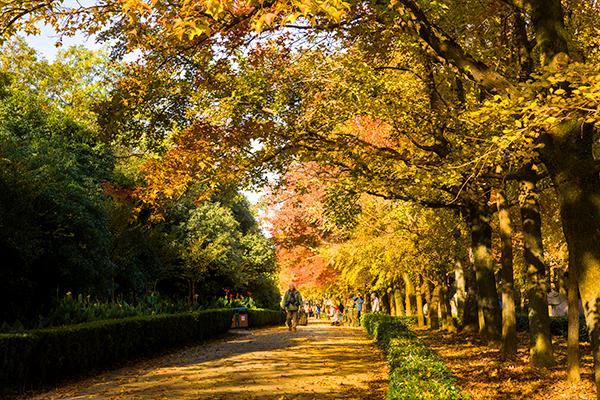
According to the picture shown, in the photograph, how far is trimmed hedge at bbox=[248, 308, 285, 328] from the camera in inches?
1334

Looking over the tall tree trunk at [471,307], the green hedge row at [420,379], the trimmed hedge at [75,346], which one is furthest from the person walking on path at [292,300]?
the green hedge row at [420,379]

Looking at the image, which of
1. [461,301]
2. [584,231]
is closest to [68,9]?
[584,231]

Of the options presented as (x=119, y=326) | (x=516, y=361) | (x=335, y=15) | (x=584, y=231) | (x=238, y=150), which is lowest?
(x=516, y=361)

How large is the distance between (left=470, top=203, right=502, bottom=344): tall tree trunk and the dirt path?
3102 mm

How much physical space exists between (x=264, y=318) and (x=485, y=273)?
903 inches

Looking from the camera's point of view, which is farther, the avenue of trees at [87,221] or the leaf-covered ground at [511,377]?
the avenue of trees at [87,221]

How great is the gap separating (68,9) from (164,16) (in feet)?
4.62

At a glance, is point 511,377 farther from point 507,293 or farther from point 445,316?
point 445,316

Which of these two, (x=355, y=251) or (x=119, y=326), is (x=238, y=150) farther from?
(x=355, y=251)

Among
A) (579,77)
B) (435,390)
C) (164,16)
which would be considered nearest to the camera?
(435,390)

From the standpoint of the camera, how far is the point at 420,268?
26.6 meters

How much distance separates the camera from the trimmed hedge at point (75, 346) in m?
10.4

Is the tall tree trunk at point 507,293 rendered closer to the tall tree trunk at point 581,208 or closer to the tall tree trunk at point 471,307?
the tall tree trunk at point 581,208

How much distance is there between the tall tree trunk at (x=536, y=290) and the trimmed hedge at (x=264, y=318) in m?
22.2
